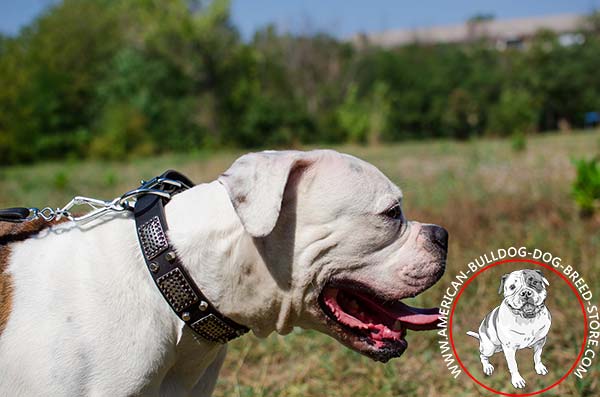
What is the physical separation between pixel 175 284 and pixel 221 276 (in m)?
0.14

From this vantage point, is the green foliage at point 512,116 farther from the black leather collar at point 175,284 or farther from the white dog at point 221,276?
the black leather collar at point 175,284

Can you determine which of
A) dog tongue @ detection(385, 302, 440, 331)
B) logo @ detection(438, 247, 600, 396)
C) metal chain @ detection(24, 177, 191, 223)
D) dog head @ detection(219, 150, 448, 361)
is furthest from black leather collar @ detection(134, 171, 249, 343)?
logo @ detection(438, 247, 600, 396)

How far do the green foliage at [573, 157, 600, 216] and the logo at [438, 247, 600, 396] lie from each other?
1.97 meters

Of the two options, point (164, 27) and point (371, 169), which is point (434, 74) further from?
point (371, 169)

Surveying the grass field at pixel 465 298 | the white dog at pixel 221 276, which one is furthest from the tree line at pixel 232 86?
the white dog at pixel 221 276

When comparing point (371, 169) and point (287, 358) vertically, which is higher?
point (371, 169)

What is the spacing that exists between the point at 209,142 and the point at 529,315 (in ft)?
99.9

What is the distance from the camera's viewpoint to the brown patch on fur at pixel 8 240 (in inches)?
75.3

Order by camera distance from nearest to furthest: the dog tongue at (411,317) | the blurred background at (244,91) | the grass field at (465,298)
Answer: the dog tongue at (411,317) → the grass field at (465,298) → the blurred background at (244,91)

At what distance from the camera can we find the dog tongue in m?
2.26

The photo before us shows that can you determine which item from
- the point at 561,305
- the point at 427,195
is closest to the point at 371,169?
the point at 561,305

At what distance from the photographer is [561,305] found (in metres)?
4.09

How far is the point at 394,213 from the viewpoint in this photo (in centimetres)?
218

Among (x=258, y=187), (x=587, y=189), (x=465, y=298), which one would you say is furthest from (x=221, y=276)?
(x=587, y=189)
